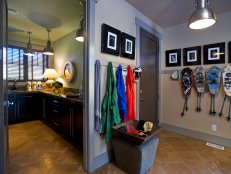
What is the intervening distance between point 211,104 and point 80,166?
9.18 ft

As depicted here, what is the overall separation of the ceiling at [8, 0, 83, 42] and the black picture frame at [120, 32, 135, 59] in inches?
35.7

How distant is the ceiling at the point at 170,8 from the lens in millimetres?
2389

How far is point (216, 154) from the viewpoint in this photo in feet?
7.93

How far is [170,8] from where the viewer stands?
8.48 ft

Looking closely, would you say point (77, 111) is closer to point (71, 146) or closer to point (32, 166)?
point (71, 146)

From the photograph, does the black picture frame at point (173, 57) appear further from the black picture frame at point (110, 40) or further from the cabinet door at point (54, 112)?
the cabinet door at point (54, 112)

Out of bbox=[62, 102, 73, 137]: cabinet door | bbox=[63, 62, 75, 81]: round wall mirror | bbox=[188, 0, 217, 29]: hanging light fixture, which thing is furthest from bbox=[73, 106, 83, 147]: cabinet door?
bbox=[188, 0, 217, 29]: hanging light fixture

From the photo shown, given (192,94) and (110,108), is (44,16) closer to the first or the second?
(110,108)

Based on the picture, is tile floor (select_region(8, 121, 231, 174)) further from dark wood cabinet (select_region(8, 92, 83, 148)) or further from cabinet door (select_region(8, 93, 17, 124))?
cabinet door (select_region(8, 93, 17, 124))

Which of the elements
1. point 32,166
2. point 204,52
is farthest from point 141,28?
point 32,166

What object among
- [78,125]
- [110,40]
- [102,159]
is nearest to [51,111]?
[78,125]

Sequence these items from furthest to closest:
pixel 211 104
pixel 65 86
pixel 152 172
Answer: pixel 65 86 < pixel 211 104 < pixel 152 172

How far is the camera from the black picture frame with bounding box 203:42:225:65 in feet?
9.07

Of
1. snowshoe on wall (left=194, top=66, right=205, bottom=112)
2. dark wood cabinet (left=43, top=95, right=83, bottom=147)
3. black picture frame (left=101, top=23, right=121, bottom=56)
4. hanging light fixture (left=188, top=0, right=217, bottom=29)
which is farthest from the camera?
snowshoe on wall (left=194, top=66, right=205, bottom=112)
